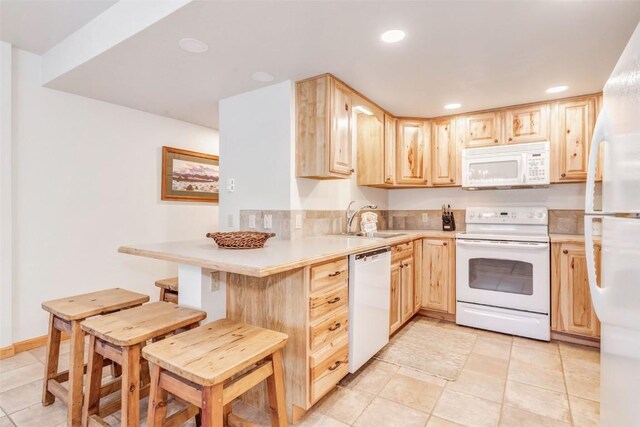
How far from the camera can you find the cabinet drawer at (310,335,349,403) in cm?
168

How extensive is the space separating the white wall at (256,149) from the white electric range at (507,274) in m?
1.84

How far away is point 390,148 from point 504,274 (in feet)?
5.46

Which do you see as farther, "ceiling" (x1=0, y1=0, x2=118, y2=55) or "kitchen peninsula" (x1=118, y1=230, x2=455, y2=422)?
"ceiling" (x1=0, y1=0, x2=118, y2=55)

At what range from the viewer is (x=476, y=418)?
172cm

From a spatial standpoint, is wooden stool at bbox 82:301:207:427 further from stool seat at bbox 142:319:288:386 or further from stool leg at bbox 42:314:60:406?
stool leg at bbox 42:314:60:406

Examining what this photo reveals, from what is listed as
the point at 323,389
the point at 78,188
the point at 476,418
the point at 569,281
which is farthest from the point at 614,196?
the point at 78,188

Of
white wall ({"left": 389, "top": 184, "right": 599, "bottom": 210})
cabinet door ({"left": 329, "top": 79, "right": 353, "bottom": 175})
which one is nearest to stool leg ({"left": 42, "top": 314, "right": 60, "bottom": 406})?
cabinet door ({"left": 329, "top": 79, "right": 353, "bottom": 175})

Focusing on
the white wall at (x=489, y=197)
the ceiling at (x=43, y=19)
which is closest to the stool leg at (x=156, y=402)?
the ceiling at (x=43, y=19)

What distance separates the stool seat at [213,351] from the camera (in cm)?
113

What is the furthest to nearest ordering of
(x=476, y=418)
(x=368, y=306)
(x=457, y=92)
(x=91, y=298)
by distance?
(x=457, y=92) < (x=368, y=306) < (x=91, y=298) < (x=476, y=418)

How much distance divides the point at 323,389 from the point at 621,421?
1.24 m

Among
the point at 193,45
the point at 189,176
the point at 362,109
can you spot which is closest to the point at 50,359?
the point at 193,45

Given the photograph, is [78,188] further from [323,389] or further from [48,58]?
Answer: [323,389]

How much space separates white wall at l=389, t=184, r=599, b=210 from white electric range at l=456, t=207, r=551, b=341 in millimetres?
293
